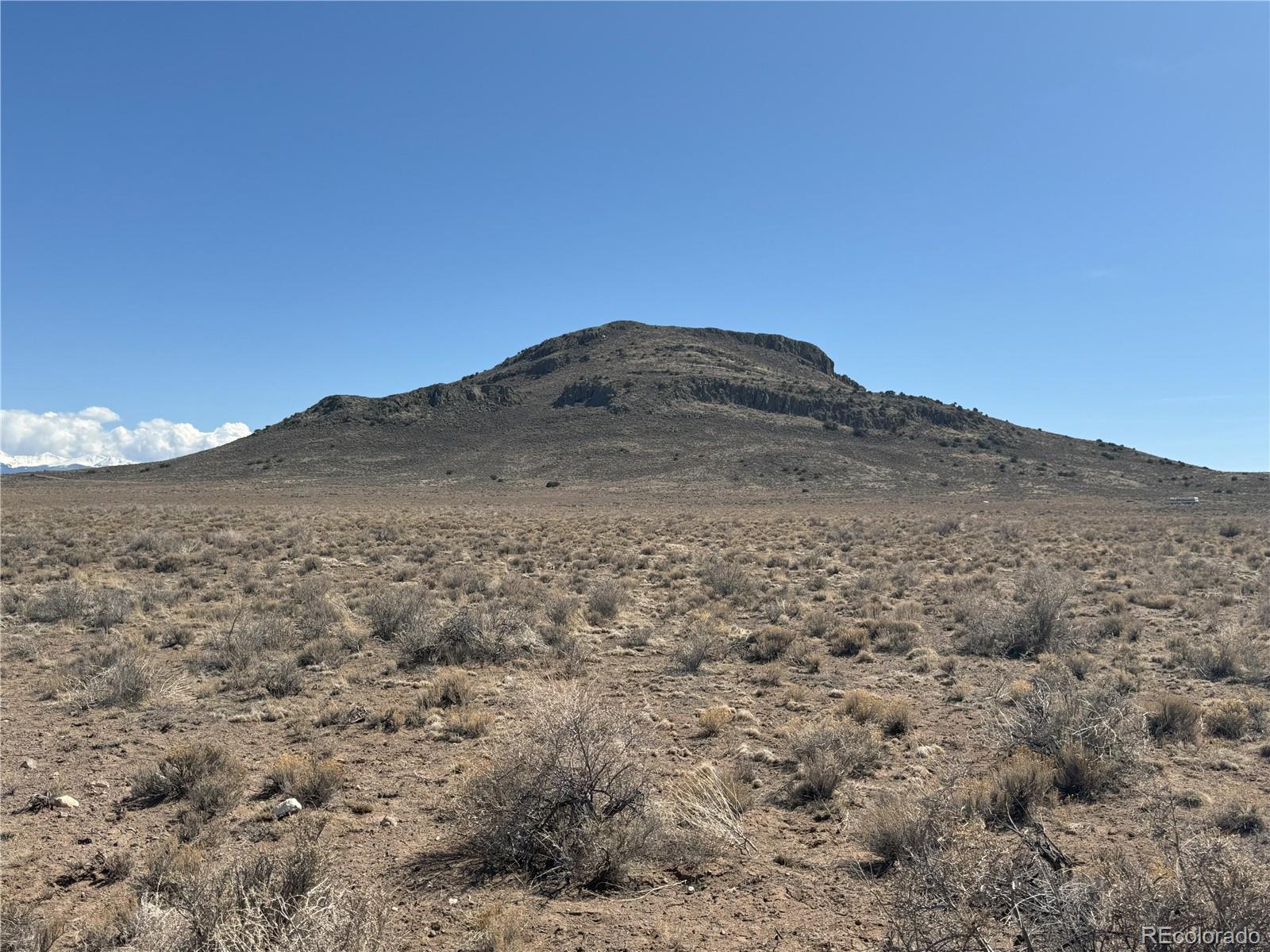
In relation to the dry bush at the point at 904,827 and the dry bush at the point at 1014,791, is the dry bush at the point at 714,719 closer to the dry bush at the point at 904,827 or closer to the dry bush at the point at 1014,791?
the dry bush at the point at 904,827

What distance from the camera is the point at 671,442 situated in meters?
79.3

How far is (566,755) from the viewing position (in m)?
5.25

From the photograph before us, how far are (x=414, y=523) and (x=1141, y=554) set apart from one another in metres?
28.0

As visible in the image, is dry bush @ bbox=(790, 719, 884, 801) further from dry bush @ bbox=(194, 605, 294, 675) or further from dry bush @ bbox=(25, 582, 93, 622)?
dry bush @ bbox=(25, 582, 93, 622)

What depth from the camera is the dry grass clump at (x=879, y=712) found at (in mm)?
7773

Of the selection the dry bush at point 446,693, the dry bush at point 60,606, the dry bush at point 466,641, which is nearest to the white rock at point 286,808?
the dry bush at point 446,693

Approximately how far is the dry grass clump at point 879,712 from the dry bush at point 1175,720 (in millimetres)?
2410

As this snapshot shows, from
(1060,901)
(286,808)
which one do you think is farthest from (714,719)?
(1060,901)

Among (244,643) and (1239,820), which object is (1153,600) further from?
(244,643)

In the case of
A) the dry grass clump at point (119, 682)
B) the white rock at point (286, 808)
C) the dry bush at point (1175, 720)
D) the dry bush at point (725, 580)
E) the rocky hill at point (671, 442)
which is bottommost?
the white rock at point (286, 808)

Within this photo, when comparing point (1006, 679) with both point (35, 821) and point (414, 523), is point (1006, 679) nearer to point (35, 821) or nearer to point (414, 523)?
point (35, 821)

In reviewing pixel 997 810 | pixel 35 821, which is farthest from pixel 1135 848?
pixel 35 821
